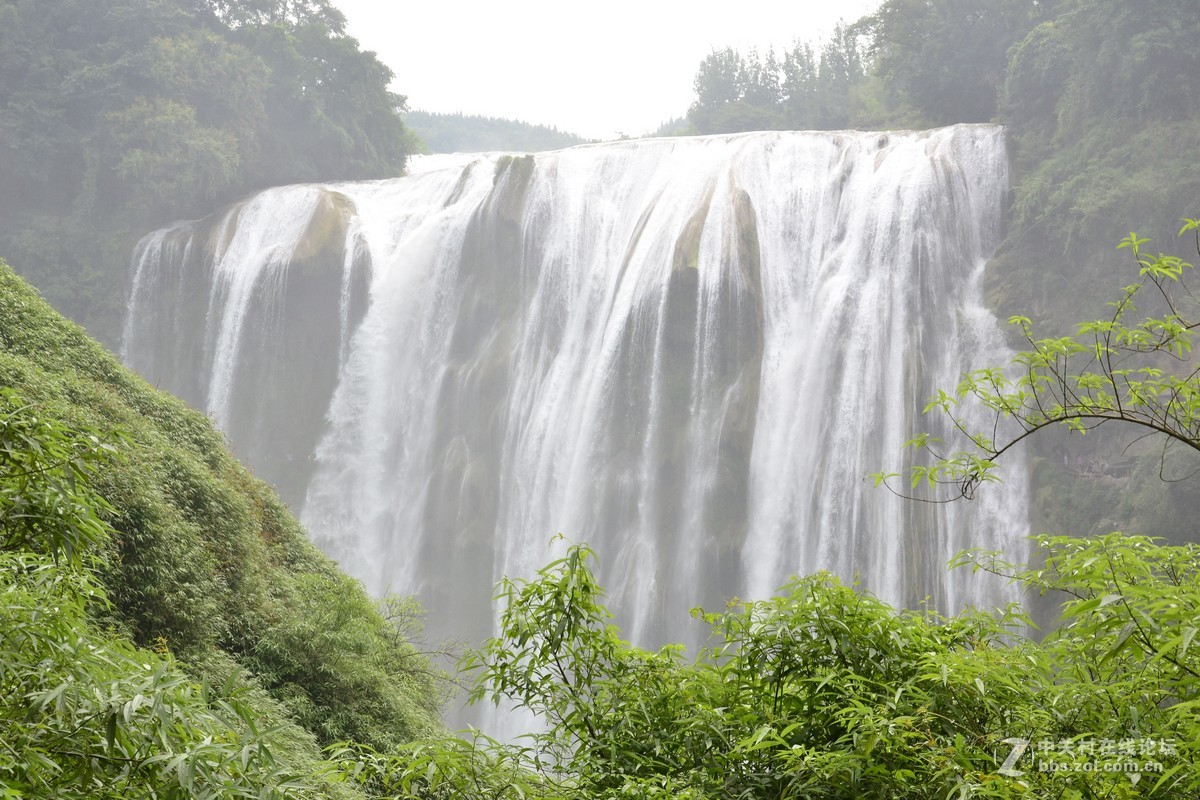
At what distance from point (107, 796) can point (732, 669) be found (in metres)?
2.11

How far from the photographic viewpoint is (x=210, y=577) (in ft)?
33.8

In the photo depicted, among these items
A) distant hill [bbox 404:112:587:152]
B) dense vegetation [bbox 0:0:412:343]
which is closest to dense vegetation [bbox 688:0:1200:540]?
dense vegetation [bbox 0:0:412:343]

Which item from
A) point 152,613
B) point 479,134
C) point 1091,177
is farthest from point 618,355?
point 479,134

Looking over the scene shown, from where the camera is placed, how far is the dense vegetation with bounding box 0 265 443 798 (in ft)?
8.27

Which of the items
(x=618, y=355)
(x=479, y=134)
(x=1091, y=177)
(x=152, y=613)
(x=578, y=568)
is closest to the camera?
(x=578, y=568)

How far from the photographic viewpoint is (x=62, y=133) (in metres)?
32.8

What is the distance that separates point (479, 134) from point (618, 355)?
6365 centimetres

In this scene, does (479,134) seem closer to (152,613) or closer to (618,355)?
(618,355)

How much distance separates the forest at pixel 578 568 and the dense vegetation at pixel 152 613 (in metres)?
0.02

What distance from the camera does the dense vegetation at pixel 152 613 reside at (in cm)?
252

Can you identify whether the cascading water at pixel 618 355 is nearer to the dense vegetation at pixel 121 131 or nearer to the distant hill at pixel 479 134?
the dense vegetation at pixel 121 131

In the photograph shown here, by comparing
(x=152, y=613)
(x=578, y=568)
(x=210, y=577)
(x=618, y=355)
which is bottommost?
(x=152, y=613)

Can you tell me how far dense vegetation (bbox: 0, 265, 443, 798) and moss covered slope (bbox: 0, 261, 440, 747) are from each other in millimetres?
25

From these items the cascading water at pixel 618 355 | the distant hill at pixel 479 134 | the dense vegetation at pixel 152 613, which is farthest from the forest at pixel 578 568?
the distant hill at pixel 479 134
